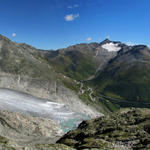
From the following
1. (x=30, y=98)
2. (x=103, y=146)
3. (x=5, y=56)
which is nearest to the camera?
(x=103, y=146)

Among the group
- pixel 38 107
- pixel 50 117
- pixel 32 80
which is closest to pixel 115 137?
pixel 50 117

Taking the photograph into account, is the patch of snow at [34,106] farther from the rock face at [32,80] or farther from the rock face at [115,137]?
the rock face at [115,137]

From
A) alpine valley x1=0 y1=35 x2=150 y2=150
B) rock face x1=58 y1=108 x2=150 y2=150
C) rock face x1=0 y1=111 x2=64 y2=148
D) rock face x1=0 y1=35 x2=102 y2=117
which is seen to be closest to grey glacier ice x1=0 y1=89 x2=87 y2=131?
alpine valley x1=0 y1=35 x2=150 y2=150

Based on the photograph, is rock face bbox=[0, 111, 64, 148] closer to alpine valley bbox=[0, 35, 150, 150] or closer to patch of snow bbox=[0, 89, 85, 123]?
alpine valley bbox=[0, 35, 150, 150]

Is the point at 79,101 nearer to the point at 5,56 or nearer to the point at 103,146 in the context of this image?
the point at 5,56

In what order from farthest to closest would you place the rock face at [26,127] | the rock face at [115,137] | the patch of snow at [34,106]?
1. the patch of snow at [34,106]
2. the rock face at [26,127]
3. the rock face at [115,137]

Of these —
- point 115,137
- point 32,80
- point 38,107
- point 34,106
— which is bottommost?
point 115,137

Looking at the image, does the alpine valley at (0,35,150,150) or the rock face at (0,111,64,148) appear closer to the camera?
the alpine valley at (0,35,150,150)

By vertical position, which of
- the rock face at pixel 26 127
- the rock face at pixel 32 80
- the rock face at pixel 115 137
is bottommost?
the rock face at pixel 26 127

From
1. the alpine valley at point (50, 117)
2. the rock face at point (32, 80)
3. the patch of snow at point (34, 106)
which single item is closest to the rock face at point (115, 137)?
the alpine valley at point (50, 117)

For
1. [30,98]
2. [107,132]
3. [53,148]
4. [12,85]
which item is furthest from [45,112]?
[53,148]

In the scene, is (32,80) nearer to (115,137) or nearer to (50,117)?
(50,117)
